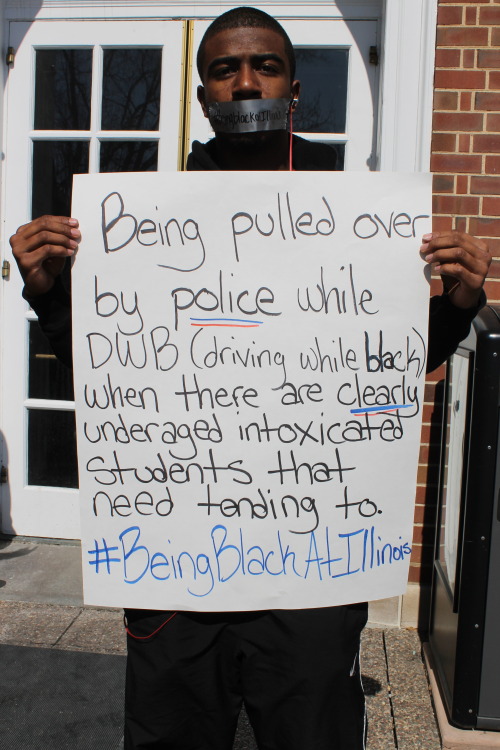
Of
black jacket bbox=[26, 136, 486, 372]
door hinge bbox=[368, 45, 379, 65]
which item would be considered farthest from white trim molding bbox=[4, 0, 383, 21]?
black jacket bbox=[26, 136, 486, 372]

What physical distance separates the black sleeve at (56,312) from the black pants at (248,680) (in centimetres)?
64

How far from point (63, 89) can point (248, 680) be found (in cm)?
332

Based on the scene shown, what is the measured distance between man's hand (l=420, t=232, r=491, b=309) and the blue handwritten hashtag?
91 centimetres

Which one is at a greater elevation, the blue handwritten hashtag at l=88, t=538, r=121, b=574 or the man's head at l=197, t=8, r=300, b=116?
the man's head at l=197, t=8, r=300, b=116

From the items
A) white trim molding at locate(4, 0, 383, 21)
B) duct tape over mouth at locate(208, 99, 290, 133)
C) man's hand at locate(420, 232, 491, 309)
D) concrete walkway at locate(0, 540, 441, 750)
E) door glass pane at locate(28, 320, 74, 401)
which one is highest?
white trim molding at locate(4, 0, 383, 21)

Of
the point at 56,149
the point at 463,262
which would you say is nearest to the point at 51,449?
the point at 56,149

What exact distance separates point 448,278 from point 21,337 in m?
2.96

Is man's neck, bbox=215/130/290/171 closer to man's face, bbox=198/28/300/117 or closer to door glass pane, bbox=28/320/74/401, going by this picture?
man's face, bbox=198/28/300/117

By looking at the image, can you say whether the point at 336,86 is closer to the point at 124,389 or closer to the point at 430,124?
the point at 430,124

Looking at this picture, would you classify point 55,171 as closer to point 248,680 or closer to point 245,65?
point 245,65

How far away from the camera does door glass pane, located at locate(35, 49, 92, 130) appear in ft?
12.2

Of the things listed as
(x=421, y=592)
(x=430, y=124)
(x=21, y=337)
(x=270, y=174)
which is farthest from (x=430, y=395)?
(x=21, y=337)

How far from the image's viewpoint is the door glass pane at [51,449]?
3.92 meters

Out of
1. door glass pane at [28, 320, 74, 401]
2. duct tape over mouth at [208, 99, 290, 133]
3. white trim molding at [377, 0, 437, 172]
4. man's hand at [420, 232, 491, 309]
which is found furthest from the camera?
door glass pane at [28, 320, 74, 401]
